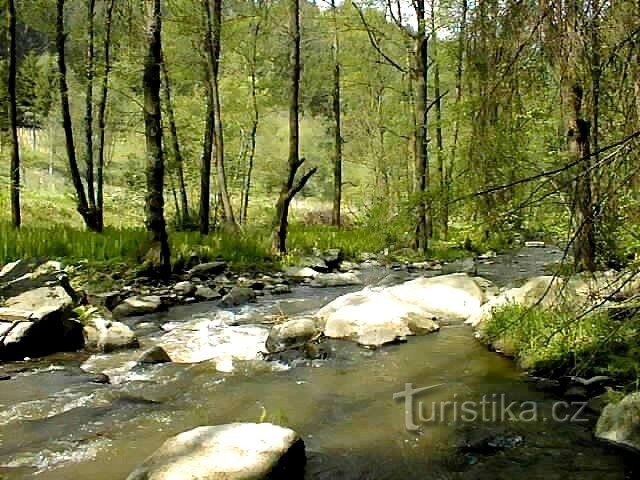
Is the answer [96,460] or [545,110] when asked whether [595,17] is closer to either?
[545,110]

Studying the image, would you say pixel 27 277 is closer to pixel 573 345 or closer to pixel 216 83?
pixel 573 345

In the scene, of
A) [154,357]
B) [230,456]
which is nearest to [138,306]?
[154,357]

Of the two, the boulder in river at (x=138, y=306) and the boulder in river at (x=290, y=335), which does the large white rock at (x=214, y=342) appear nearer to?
the boulder in river at (x=290, y=335)

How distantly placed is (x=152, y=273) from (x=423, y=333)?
537 centimetres

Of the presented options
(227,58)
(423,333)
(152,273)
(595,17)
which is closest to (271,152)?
(227,58)

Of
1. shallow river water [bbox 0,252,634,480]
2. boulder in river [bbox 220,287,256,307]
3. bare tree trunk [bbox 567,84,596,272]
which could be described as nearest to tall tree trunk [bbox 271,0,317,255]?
boulder in river [bbox 220,287,256,307]

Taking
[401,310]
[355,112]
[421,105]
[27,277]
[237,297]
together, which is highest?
[355,112]

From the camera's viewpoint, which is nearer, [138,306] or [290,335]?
[290,335]

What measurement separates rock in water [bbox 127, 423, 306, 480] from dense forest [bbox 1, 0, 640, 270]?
1463mm

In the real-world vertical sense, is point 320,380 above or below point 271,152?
below

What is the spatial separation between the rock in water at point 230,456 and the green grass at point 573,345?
191 cm

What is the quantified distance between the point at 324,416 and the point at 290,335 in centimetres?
194

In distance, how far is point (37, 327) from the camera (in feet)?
18.9

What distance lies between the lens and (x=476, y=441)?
11.7 ft
